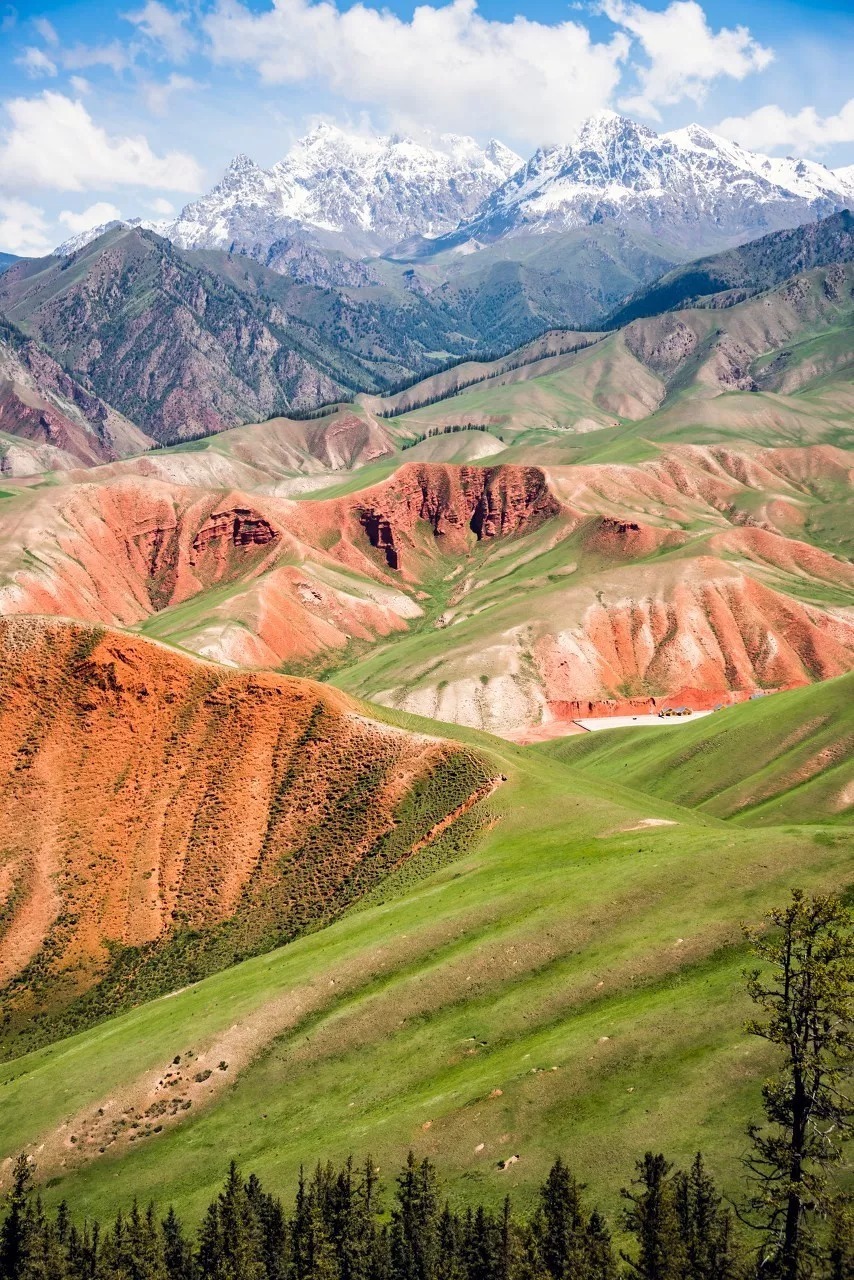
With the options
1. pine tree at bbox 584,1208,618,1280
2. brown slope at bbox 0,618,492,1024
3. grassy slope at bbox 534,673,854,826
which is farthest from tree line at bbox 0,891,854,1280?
grassy slope at bbox 534,673,854,826

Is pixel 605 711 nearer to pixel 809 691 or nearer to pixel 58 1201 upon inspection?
pixel 809 691

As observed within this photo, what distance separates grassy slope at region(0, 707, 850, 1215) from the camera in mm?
45188

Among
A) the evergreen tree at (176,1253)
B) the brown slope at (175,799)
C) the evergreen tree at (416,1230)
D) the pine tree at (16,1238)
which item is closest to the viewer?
the evergreen tree at (416,1230)

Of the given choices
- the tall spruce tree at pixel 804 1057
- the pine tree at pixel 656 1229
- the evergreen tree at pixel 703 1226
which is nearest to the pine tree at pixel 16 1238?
the pine tree at pixel 656 1229

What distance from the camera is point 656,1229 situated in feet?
117

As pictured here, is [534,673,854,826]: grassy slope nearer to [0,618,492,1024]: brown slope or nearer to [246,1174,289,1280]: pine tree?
[0,618,492,1024]: brown slope

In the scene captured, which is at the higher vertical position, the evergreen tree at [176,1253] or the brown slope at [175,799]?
the brown slope at [175,799]

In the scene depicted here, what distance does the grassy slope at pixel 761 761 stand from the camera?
10362cm

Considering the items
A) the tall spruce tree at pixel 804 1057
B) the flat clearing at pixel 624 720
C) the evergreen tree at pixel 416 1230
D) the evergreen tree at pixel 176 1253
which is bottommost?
the evergreen tree at pixel 176 1253

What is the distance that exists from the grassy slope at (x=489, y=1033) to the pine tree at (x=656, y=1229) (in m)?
3.37

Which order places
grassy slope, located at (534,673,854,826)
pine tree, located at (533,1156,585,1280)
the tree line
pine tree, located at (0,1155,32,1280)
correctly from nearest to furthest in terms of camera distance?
the tree line
pine tree, located at (533,1156,585,1280)
pine tree, located at (0,1155,32,1280)
grassy slope, located at (534,673,854,826)

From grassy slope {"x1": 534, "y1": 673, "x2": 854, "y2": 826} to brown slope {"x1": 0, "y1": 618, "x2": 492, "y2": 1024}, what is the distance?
35.8 metres

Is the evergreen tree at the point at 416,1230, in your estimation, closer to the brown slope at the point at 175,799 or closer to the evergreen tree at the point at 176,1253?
the evergreen tree at the point at 176,1253

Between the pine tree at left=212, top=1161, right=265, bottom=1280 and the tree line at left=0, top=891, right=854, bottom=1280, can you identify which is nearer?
the tree line at left=0, top=891, right=854, bottom=1280
